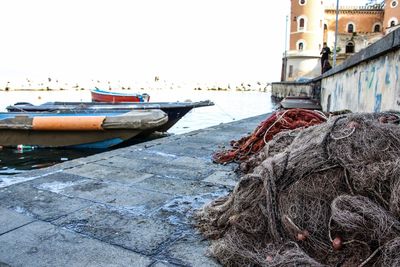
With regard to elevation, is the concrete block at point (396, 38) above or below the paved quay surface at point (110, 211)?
above

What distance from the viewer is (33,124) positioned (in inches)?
428

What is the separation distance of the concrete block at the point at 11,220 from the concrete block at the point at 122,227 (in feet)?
1.04

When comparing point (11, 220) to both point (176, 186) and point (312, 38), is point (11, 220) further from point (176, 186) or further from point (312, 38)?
point (312, 38)

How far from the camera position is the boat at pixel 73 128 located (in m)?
10.8

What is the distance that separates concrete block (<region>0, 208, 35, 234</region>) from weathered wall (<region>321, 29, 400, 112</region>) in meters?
4.78

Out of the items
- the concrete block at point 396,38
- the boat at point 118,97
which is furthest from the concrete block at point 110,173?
the boat at point 118,97

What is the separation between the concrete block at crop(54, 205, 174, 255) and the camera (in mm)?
2734

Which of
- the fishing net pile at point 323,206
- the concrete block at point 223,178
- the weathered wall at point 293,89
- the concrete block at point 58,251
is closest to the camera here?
the fishing net pile at point 323,206

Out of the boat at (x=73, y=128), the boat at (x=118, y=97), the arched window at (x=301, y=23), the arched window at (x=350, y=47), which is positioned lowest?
the boat at (x=73, y=128)

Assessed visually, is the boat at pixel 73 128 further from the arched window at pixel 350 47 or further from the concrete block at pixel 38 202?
the arched window at pixel 350 47

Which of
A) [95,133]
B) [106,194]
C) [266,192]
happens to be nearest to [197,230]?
[266,192]

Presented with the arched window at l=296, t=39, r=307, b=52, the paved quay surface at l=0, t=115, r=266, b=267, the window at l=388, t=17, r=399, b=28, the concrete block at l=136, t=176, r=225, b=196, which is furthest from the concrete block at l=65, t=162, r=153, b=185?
the window at l=388, t=17, r=399, b=28

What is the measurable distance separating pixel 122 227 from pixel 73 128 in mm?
8566

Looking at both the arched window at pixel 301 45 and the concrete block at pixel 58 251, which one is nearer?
the concrete block at pixel 58 251
